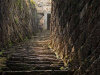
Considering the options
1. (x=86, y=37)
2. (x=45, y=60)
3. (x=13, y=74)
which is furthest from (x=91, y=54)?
(x=45, y=60)

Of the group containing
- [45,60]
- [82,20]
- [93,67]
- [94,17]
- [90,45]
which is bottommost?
[45,60]

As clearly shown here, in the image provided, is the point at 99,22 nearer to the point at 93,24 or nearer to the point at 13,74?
the point at 93,24

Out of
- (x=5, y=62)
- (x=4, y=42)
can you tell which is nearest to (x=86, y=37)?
(x=5, y=62)

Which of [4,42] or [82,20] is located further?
[4,42]

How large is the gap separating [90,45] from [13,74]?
5.70 feet

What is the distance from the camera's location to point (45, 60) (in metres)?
3.70

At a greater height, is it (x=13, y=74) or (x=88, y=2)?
(x=88, y=2)

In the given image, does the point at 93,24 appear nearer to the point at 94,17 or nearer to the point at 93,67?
the point at 94,17

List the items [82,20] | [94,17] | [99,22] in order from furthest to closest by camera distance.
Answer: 1. [82,20]
2. [94,17]
3. [99,22]

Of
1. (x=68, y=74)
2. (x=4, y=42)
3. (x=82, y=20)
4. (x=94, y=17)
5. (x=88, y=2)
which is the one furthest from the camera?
(x=4, y=42)

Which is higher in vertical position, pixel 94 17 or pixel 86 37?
pixel 94 17

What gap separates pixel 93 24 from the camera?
5.74ft

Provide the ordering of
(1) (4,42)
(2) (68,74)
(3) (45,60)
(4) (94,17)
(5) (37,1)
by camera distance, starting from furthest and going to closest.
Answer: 1. (5) (37,1)
2. (1) (4,42)
3. (3) (45,60)
4. (2) (68,74)
5. (4) (94,17)

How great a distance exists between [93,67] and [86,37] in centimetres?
53
